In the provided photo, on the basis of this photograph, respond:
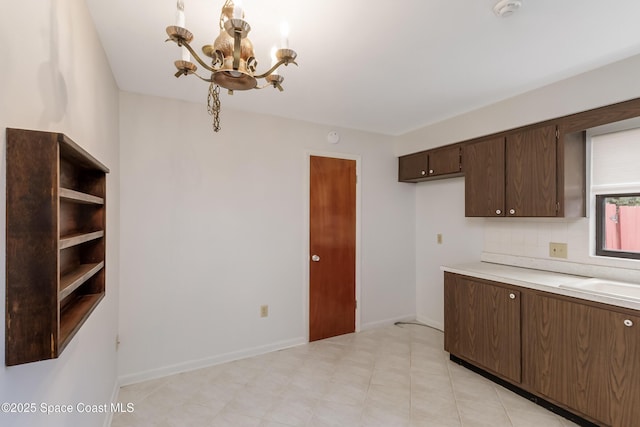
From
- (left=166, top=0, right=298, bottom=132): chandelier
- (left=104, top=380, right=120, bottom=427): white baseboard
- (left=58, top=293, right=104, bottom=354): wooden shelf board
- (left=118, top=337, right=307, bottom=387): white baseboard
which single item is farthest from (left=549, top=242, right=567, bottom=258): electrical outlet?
(left=104, top=380, right=120, bottom=427): white baseboard

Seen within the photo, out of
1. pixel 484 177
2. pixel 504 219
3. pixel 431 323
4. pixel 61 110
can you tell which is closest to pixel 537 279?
pixel 504 219

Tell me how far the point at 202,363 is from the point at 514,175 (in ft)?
10.4

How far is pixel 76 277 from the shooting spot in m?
1.12

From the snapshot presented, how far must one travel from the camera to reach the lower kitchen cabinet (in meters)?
Result: 1.80

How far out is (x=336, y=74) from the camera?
2248mm

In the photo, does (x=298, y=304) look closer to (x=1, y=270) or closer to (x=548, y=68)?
(x=1, y=270)

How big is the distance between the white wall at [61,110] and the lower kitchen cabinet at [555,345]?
2708 millimetres

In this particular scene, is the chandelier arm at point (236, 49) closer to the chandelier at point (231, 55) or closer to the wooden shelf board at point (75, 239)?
the chandelier at point (231, 55)

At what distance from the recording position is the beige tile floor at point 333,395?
2074 millimetres

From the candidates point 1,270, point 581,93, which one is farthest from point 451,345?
point 1,270

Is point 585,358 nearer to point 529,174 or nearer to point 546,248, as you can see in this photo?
point 546,248

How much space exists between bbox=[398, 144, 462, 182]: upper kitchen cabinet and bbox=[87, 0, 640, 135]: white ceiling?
1.96 ft

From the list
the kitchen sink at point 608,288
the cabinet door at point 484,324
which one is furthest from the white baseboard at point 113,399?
the kitchen sink at point 608,288

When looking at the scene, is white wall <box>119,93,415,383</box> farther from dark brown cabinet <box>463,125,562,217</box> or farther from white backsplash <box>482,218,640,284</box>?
white backsplash <box>482,218,640,284</box>
